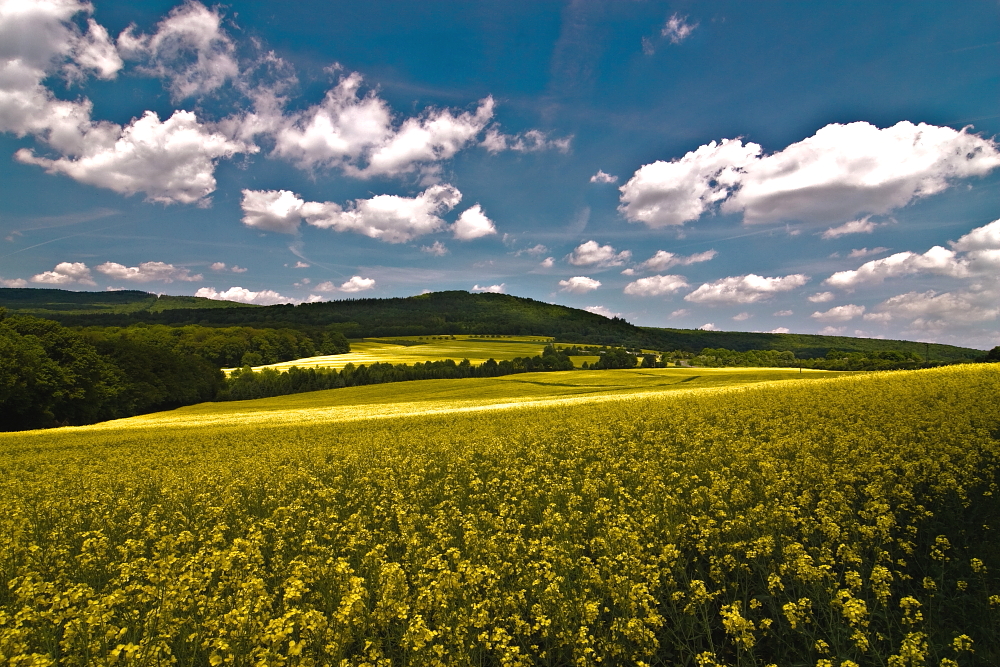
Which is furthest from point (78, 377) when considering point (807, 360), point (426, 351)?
point (807, 360)

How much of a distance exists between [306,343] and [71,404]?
7454 centimetres

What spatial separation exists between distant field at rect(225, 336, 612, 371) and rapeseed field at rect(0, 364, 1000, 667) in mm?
87705

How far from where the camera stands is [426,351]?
125 metres

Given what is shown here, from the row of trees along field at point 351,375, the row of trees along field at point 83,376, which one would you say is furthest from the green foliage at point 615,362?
the row of trees along field at point 83,376

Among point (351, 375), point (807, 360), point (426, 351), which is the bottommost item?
point (351, 375)

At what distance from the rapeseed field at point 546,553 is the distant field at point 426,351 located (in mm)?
87705

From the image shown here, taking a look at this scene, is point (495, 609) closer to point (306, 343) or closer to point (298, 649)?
point (298, 649)

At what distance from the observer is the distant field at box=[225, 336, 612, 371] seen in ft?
337

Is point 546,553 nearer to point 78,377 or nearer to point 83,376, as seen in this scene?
point 78,377

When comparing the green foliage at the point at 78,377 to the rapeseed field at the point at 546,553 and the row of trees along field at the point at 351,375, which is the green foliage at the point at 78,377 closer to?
the row of trees along field at the point at 351,375

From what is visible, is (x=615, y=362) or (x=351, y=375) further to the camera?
(x=615, y=362)

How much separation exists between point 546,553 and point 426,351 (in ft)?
395

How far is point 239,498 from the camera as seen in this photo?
1098 cm

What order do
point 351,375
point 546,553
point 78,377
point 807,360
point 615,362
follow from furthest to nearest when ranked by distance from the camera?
point 807,360, point 615,362, point 351,375, point 78,377, point 546,553
